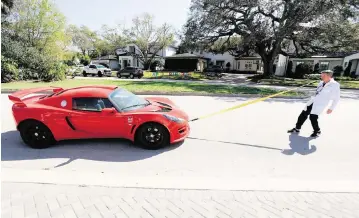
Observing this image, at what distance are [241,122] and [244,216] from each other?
4.26 meters

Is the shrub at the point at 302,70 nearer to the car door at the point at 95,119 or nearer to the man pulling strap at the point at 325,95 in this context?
the man pulling strap at the point at 325,95

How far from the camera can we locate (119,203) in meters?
2.73

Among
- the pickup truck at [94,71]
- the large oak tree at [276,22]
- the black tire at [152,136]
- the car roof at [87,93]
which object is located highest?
the large oak tree at [276,22]

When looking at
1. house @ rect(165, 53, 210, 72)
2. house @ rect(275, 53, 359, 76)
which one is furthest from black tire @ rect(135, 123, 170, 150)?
house @ rect(165, 53, 210, 72)

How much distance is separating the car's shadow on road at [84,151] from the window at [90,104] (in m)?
0.82

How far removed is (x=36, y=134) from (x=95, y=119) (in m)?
1.24

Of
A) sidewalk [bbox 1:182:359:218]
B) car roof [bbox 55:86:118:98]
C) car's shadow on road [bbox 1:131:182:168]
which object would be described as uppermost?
car roof [bbox 55:86:118:98]

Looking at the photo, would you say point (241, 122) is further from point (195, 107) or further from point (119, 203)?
point (119, 203)

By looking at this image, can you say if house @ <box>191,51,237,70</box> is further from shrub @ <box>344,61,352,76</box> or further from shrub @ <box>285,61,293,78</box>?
shrub @ <box>344,61,352,76</box>

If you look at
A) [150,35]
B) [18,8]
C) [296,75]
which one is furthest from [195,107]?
[150,35]

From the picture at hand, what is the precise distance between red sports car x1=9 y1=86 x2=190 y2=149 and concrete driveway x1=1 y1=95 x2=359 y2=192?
0.26m

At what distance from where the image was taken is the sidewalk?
256 centimetres

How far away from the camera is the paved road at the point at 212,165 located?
10.4 feet

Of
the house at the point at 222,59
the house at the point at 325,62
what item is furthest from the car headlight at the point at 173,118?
the house at the point at 222,59
